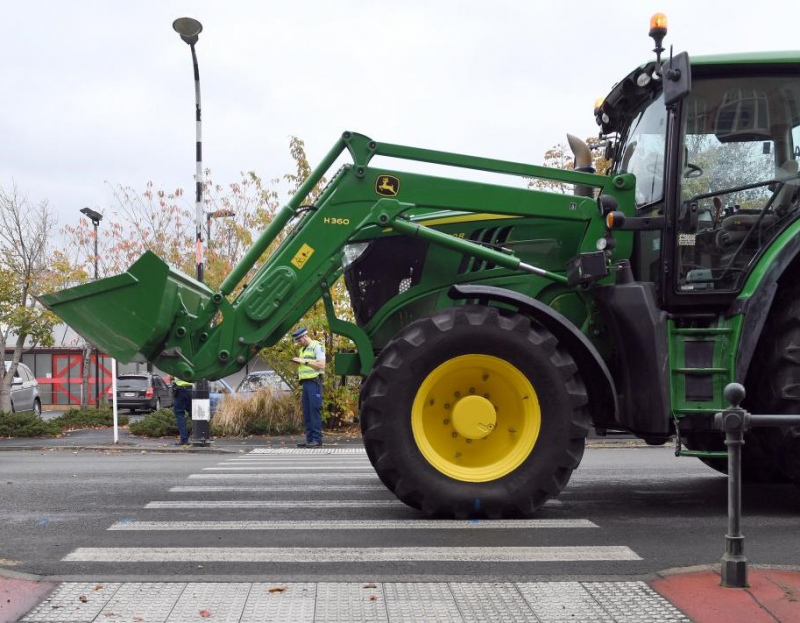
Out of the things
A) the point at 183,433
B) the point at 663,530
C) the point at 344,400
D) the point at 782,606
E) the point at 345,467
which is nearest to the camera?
the point at 782,606

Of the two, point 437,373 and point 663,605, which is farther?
point 437,373

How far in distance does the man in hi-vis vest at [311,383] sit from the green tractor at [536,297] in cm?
778

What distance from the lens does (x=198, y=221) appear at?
61.7ft

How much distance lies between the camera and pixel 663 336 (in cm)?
649

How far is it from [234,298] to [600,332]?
2.88 meters

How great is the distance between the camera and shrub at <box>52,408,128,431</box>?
70.3 ft

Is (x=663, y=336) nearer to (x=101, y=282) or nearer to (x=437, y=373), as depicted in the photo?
(x=437, y=373)

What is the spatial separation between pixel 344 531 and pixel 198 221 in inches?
538

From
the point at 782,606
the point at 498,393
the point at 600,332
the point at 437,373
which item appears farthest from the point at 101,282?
the point at 782,606

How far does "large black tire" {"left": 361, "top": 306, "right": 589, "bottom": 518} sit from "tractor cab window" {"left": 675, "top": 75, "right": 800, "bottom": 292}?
1.44 m

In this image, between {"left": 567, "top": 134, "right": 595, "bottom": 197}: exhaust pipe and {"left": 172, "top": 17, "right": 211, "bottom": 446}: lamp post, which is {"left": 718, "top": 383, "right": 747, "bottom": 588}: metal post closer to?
{"left": 567, "top": 134, "right": 595, "bottom": 197}: exhaust pipe

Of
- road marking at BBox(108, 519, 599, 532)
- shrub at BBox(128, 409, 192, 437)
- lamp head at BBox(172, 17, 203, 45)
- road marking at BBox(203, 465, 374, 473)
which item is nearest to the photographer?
road marking at BBox(108, 519, 599, 532)

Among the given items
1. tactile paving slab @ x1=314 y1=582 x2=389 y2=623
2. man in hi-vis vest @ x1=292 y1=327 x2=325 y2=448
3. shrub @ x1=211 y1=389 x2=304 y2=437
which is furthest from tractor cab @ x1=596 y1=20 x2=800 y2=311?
shrub @ x1=211 y1=389 x2=304 y2=437

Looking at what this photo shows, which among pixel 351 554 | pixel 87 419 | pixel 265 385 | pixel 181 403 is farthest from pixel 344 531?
pixel 87 419
